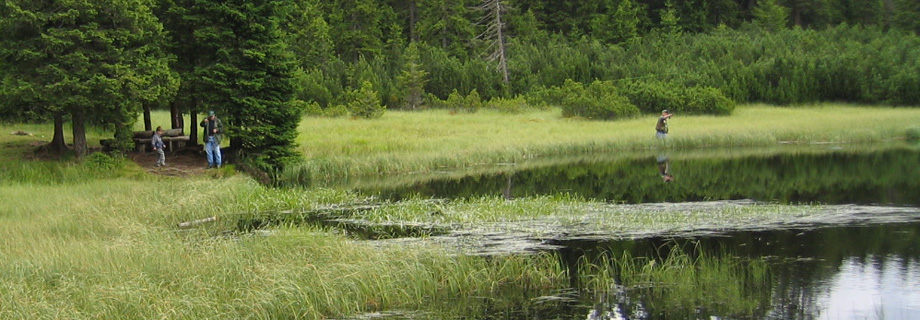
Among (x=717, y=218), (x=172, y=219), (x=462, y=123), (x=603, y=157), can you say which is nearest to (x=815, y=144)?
(x=603, y=157)

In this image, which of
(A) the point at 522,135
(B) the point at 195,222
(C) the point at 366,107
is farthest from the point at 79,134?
(C) the point at 366,107

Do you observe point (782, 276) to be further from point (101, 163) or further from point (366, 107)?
point (366, 107)

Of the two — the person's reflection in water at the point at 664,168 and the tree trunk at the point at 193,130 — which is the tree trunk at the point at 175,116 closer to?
the tree trunk at the point at 193,130

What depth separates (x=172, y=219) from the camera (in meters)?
A: 21.3

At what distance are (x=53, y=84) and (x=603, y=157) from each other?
72.2 ft

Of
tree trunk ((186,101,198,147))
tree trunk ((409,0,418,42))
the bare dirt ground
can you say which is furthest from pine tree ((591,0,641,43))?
the bare dirt ground

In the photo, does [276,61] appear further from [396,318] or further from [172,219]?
[396,318]

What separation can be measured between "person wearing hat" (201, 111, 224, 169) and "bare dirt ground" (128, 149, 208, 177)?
0.43 metres

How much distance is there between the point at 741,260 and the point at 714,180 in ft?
43.8

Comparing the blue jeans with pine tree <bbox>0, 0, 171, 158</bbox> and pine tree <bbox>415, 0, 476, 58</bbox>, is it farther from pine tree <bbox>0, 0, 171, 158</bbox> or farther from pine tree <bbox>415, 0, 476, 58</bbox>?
pine tree <bbox>415, 0, 476, 58</bbox>

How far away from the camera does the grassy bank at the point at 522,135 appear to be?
34.1 metres

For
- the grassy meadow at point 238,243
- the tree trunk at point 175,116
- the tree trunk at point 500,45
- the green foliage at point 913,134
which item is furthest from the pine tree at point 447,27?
the tree trunk at point 175,116

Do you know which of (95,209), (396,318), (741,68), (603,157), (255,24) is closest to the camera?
(396,318)

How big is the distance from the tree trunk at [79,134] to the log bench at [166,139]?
3.72 metres
